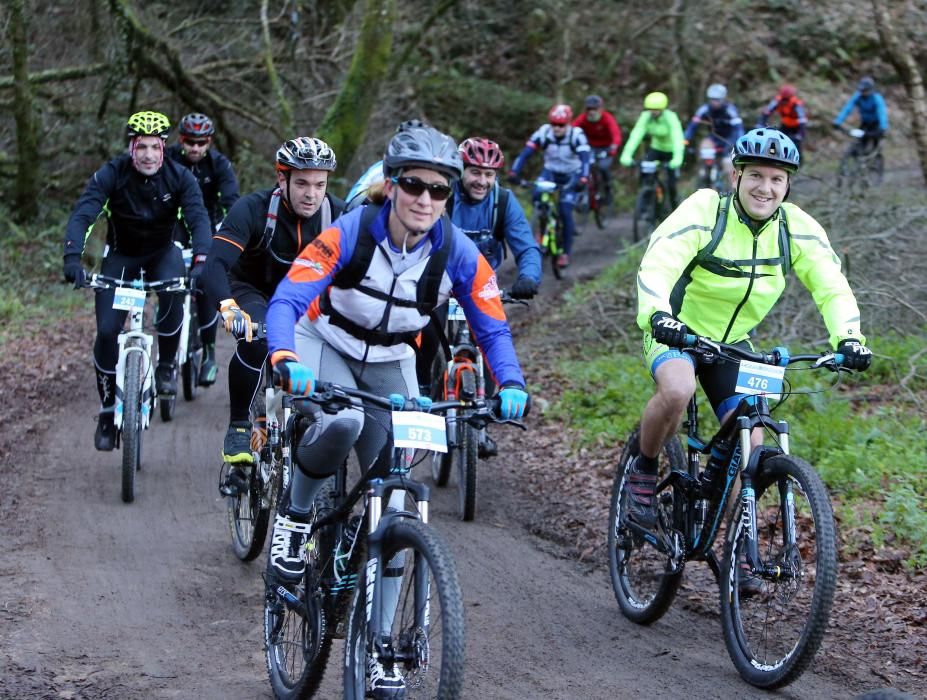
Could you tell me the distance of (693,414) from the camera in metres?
5.68

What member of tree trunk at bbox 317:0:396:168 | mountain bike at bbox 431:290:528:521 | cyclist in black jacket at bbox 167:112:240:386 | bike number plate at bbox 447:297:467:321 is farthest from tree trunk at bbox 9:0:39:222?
bike number plate at bbox 447:297:467:321

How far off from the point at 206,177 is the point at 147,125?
254 centimetres

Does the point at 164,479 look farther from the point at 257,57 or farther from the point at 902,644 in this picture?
the point at 257,57

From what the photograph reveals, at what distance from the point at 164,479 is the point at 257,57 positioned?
12199 mm

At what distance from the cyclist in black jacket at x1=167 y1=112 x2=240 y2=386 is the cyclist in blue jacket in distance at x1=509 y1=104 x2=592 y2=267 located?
6998 millimetres

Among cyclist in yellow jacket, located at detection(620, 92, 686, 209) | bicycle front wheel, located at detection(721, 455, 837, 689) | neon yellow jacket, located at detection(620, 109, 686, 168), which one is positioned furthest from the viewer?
cyclist in yellow jacket, located at detection(620, 92, 686, 209)

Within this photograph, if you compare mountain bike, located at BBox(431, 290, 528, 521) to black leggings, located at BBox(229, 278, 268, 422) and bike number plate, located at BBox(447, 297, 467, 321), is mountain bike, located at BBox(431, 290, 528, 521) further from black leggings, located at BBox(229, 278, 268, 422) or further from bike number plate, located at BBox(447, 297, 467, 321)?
black leggings, located at BBox(229, 278, 268, 422)

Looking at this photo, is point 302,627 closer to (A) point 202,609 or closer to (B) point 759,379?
(A) point 202,609

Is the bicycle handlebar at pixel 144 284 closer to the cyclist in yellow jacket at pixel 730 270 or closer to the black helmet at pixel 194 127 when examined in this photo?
the black helmet at pixel 194 127

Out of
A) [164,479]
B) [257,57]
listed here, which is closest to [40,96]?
[257,57]

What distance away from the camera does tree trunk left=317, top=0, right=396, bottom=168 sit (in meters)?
16.8

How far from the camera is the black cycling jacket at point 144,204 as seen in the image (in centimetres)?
848

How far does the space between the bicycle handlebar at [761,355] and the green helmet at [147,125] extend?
489cm

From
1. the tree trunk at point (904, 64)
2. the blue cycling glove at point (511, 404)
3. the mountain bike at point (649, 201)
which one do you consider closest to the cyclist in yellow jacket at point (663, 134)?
the mountain bike at point (649, 201)
